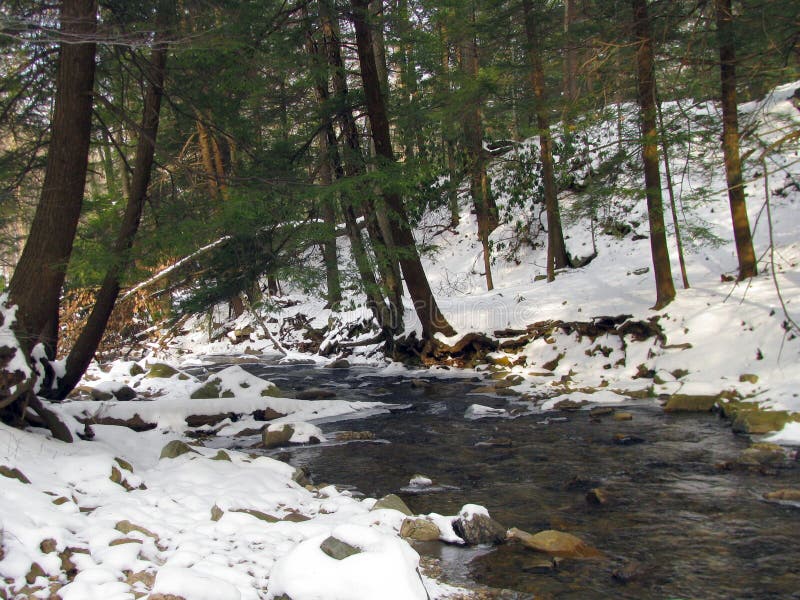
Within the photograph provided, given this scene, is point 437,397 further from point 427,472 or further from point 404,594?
point 404,594

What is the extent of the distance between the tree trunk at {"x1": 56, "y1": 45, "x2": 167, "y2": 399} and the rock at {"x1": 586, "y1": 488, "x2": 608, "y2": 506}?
6.38 metres

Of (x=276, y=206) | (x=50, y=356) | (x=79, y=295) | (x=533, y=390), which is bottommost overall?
(x=533, y=390)

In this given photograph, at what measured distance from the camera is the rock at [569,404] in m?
10.0

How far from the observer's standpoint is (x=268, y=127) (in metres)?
14.1

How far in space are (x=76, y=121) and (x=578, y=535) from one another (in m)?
6.95

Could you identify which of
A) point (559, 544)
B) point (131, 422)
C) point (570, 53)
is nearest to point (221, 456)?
point (131, 422)

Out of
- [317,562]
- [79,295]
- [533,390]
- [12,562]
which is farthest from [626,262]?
[12,562]

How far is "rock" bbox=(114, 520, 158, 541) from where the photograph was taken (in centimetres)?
441

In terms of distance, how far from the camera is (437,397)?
11734mm

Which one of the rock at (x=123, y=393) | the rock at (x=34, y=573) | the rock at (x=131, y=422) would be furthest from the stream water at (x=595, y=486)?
the rock at (x=123, y=393)

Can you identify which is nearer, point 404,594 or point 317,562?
point 404,594

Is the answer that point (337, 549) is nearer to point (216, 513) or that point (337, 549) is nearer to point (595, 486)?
point (216, 513)

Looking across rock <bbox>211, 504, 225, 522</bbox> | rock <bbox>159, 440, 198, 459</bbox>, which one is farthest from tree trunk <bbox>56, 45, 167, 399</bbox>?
rock <bbox>211, 504, 225, 522</bbox>

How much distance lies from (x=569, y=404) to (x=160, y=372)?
10001mm
